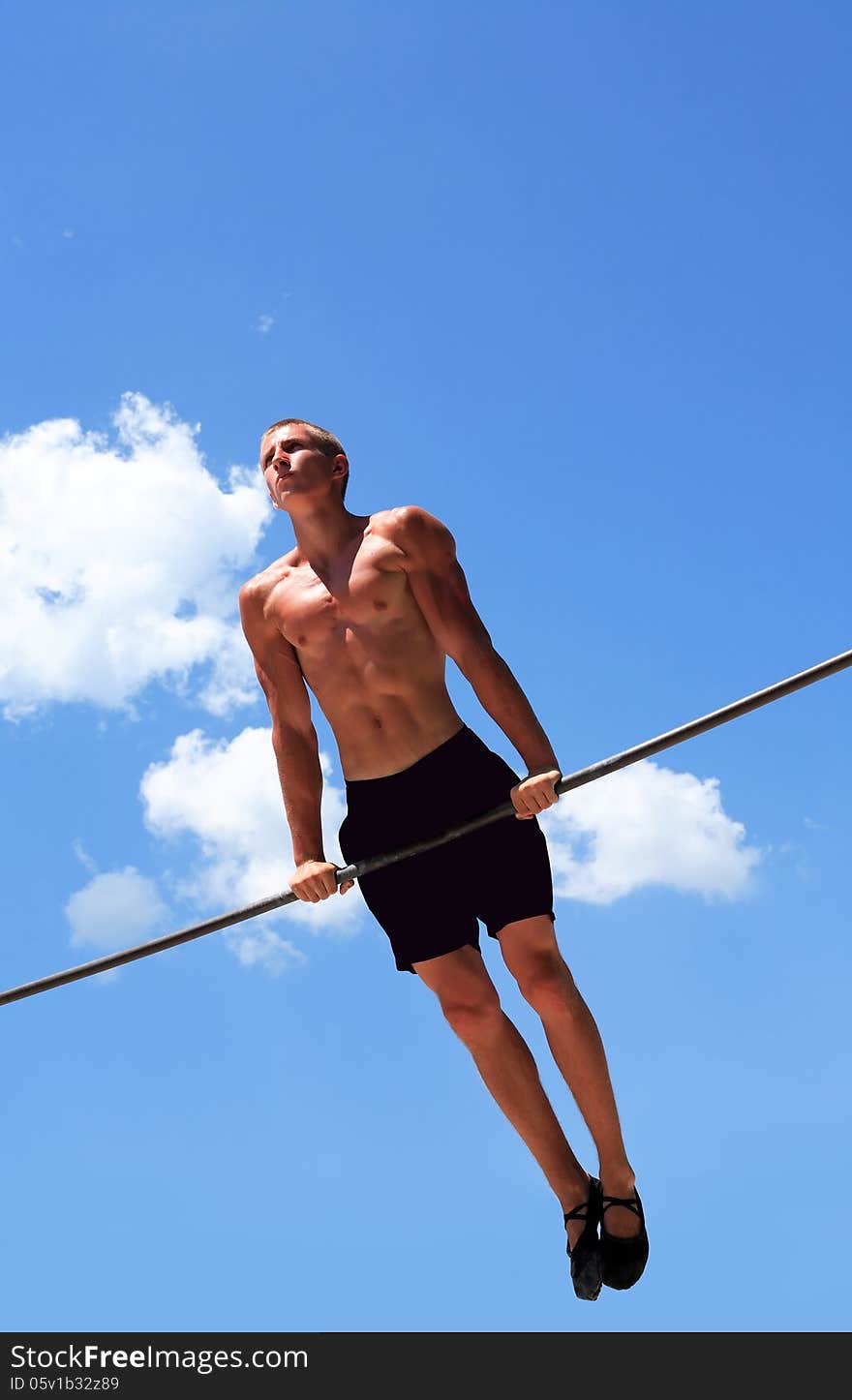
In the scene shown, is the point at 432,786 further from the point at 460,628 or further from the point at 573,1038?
the point at 573,1038

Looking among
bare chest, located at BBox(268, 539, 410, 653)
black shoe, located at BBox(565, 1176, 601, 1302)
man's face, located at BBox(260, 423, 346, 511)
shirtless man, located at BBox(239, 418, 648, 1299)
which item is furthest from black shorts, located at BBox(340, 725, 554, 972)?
man's face, located at BBox(260, 423, 346, 511)

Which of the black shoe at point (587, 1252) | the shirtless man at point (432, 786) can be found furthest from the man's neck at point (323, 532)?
the black shoe at point (587, 1252)

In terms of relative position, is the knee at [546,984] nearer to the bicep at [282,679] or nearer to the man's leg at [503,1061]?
the man's leg at [503,1061]

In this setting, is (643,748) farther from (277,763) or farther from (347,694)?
(277,763)

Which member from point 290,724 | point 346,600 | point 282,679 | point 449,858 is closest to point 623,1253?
point 449,858

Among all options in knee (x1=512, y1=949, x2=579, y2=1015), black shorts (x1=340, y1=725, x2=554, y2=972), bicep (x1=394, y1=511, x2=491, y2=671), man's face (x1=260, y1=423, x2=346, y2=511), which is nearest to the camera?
knee (x1=512, y1=949, x2=579, y2=1015)

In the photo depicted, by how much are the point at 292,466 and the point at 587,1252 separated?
346 cm

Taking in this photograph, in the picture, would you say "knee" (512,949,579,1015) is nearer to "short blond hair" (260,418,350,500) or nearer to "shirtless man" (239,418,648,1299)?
"shirtless man" (239,418,648,1299)

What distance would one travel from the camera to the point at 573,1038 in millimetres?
5559

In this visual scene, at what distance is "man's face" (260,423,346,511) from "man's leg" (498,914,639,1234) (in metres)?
2.05

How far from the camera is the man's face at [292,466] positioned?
6105 millimetres

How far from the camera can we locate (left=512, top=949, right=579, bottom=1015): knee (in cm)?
557

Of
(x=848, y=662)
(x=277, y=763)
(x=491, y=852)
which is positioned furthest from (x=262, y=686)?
(x=848, y=662)

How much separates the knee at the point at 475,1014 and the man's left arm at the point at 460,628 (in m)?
0.90
